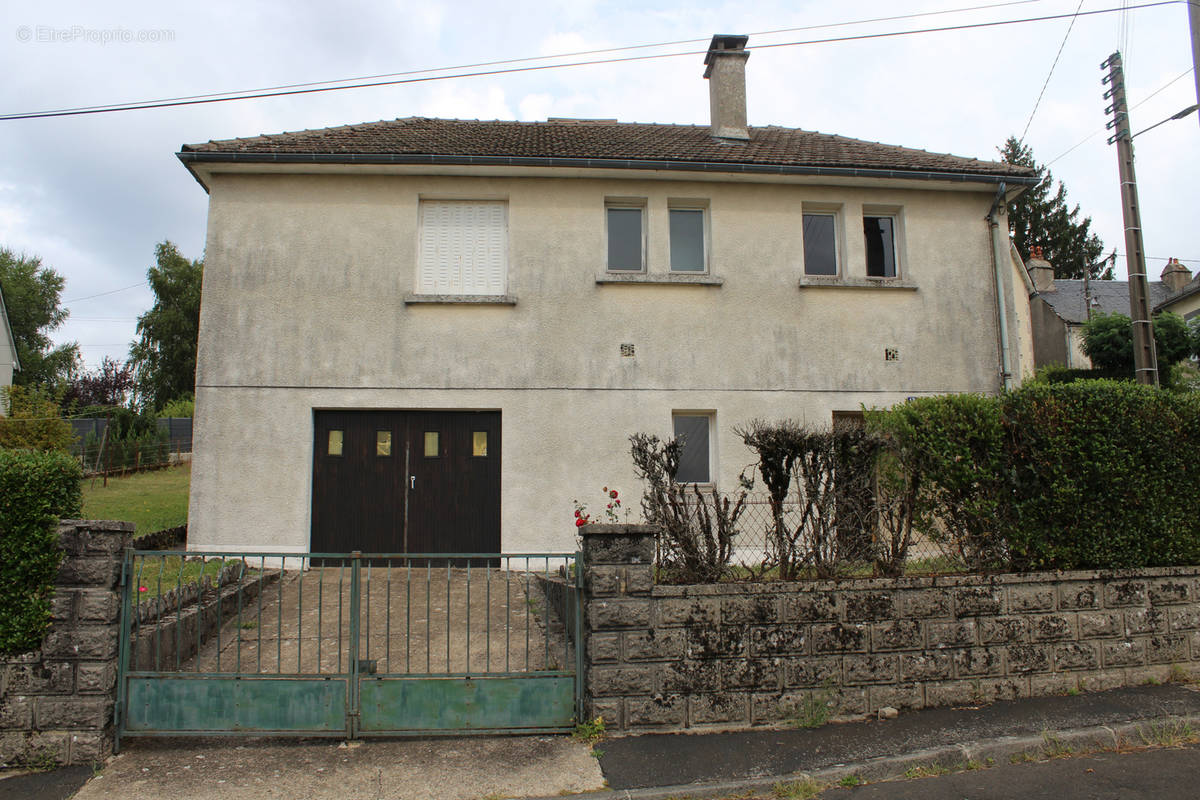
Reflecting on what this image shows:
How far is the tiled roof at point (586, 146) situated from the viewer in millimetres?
10309

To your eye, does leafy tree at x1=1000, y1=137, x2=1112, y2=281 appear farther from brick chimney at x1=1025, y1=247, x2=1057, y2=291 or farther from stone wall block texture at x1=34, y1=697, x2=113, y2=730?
stone wall block texture at x1=34, y1=697, x2=113, y2=730

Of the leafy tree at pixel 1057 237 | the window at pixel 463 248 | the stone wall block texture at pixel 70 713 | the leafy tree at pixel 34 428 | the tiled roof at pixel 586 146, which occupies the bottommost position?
the stone wall block texture at pixel 70 713

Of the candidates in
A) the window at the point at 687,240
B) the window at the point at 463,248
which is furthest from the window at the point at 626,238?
the window at the point at 463,248

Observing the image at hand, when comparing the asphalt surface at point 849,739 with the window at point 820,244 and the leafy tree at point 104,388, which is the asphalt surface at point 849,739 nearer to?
the window at point 820,244

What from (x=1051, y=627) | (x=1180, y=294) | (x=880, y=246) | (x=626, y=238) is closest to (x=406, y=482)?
(x=626, y=238)

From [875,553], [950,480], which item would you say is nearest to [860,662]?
[875,553]

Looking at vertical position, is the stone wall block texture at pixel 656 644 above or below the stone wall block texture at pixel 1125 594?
below

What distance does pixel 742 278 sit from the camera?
10.7 m

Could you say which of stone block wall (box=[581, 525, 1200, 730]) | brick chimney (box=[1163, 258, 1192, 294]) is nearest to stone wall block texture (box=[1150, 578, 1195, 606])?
stone block wall (box=[581, 525, 1200, 730])

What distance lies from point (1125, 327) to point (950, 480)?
17.1 m

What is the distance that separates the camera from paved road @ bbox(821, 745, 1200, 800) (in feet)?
14.2

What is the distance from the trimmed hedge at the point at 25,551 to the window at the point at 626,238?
7404 mm

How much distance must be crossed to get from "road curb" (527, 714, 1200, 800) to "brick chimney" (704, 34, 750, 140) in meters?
9.88

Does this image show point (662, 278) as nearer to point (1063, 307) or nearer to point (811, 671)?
point (811, 671)
